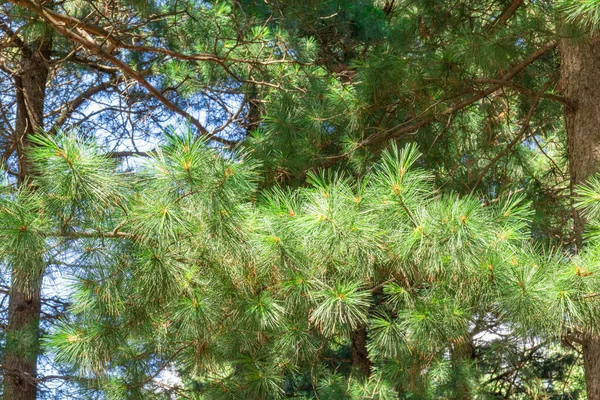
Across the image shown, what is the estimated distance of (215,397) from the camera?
390 cm

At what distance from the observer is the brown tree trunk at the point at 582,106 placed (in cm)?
372

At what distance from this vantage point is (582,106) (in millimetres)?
3799

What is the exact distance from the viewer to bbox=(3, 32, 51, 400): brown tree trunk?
5.24 m

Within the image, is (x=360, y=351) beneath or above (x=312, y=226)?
above

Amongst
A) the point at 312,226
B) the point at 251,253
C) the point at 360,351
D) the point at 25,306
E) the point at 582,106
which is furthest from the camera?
the point at 360,351

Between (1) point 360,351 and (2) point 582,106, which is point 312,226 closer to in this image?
(2) point 582,106

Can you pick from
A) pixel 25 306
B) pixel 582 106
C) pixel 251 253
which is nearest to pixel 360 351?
pixel 25 306

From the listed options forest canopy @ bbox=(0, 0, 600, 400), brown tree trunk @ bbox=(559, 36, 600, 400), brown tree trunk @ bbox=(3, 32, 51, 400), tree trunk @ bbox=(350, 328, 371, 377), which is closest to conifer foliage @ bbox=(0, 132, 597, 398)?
forest canopy @ bbox=(0, 0, 600, 400)

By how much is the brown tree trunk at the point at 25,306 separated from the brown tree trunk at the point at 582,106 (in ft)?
10.9

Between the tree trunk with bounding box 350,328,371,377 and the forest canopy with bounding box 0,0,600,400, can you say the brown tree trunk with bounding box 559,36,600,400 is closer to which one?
the forest canopy with bounding box 0,0,600,400

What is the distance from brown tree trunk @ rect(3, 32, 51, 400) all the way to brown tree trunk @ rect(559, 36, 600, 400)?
131 inches

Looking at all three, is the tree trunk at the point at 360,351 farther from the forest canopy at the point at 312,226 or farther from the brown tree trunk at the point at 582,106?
the brown tree trunk at the point at 582,106

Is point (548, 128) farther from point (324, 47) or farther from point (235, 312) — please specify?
point (235, 312)

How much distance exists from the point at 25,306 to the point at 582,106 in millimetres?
4452
